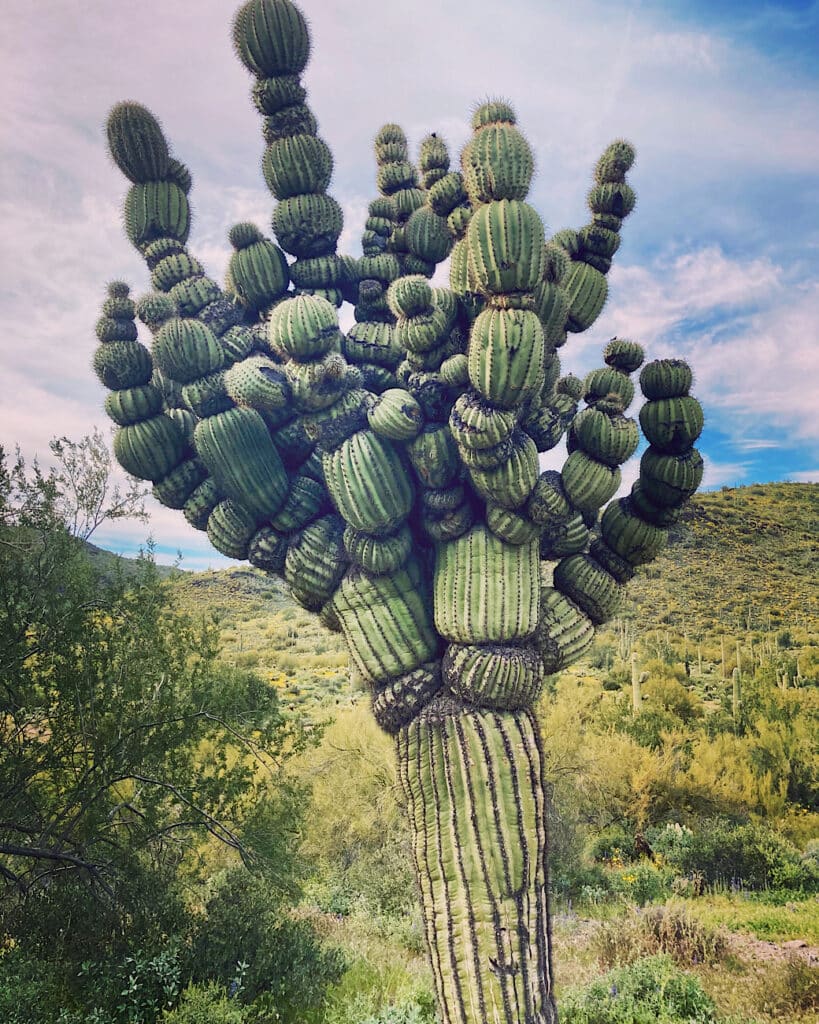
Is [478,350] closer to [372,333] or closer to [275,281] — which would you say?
[372,333]

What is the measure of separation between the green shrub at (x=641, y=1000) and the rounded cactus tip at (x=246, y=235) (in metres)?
6.55

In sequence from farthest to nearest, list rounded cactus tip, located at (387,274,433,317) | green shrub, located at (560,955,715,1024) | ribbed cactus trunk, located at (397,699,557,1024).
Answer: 1. green shrub, located at (560,955,715,1024)
2. rounded cactus tip, located at (387,274,433,317)
3. ribbed cactus trunk, located at (397,699,557,1024)

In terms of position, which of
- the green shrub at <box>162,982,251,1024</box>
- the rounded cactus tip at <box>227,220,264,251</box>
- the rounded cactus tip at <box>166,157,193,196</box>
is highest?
the rounded cactus tip at <box>166,157,193,196</box>

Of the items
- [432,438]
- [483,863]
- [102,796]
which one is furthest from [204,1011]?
[432,438]

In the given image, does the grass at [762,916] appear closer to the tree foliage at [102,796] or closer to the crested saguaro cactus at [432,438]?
the tree foliage at [102,796]

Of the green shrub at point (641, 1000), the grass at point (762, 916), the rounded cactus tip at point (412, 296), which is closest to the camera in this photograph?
the rounded cactus tip at point (412, 296)

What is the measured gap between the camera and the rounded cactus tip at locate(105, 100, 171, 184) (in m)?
5.24

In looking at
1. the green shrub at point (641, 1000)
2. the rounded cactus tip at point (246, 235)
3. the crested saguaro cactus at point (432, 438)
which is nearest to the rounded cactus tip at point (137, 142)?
the crested saguaro cactus at point (432, 438)

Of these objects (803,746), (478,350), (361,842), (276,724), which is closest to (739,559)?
(803,746)

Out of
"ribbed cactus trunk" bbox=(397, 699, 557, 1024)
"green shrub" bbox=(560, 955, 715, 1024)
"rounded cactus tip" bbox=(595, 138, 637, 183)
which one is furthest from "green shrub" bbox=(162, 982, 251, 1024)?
"rounded cactus tip" bbox=(595, 138, 637, 183)

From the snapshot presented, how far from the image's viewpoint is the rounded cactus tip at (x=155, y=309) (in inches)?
209

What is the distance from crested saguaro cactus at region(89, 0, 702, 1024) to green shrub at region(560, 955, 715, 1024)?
2.33 m

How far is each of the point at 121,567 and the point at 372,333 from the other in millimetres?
4157

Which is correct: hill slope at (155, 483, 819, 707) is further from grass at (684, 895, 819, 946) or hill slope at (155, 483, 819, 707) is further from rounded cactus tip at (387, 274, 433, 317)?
rounded cactus tip at (387, 274, 433, 317)
